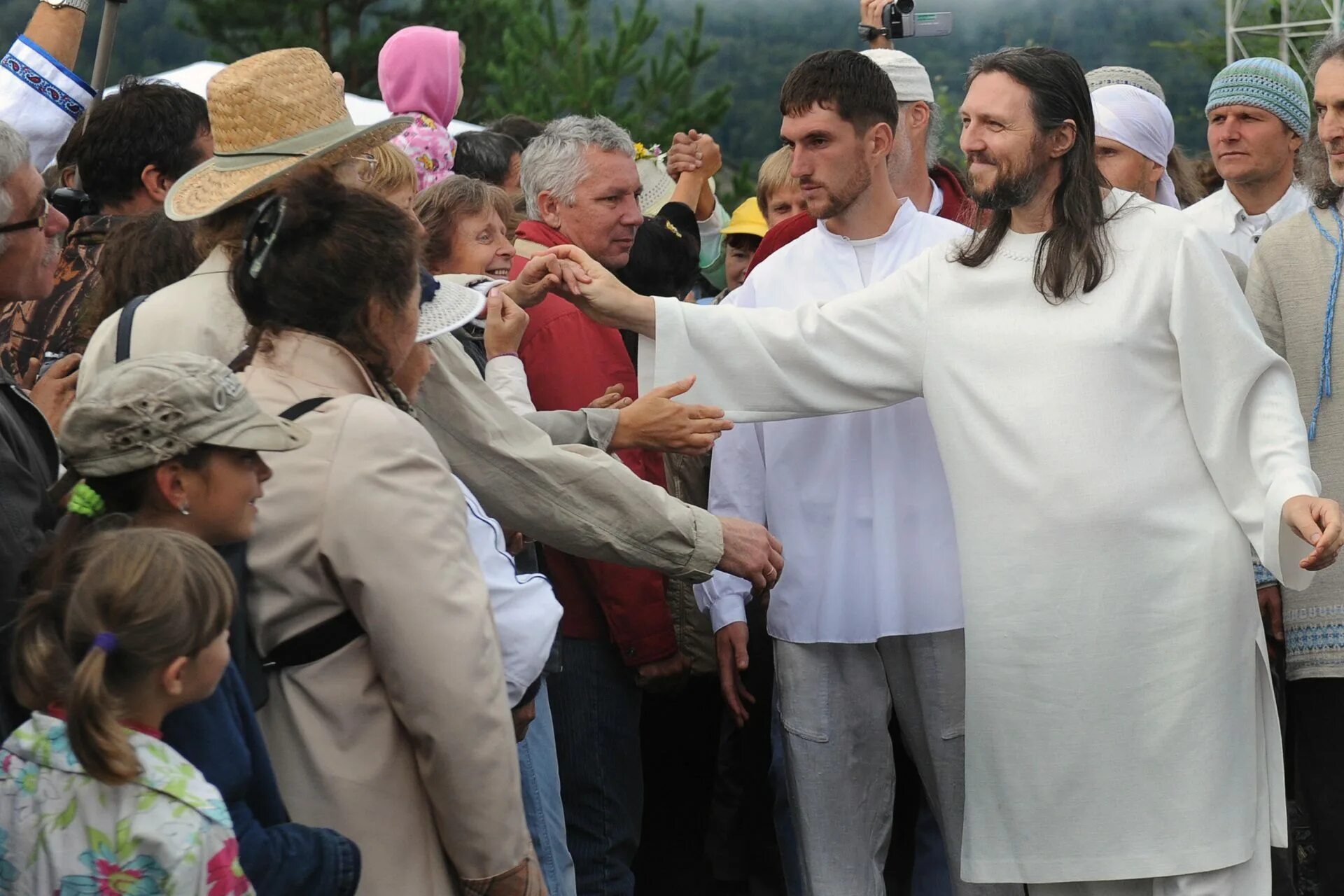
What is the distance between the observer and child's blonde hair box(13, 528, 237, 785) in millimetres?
2076

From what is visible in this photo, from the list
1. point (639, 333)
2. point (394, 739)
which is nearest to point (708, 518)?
point (639, 333)

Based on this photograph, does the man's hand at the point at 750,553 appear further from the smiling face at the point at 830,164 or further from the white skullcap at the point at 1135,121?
the white skullcap at the point at 1135,121

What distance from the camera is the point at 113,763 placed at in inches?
81.0

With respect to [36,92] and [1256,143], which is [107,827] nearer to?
[36,92]

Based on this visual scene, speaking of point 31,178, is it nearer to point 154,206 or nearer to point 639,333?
point 154,206

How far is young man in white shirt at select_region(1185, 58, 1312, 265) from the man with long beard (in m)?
1.12

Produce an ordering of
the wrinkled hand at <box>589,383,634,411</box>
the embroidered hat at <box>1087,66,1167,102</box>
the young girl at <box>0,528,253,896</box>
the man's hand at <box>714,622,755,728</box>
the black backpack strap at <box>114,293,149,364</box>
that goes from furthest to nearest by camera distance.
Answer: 1. the embroidered hat at <box>1087,66,1167,102</box>
2. the man's hand at <box>714,622,755,728</box>
3. the wrinkled hand at <box>589,383,634,411</box>
4. the black backpack strap at <box>114,293,149,364</box>
5. the young girl at <box>0,528,253,896</box>

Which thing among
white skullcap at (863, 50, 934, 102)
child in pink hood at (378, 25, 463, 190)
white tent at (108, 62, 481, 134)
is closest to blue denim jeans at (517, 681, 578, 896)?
white skullcap at (863, 50, 934, 102)

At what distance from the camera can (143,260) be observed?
3.23 meters

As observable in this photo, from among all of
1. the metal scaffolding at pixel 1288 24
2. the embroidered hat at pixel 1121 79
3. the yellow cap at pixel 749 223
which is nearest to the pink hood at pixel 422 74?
the yellow cap at pixel 749 223

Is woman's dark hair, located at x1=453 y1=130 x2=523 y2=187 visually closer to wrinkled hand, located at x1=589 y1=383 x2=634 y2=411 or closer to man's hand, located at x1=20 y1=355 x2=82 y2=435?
wrinkled hand, located at x1=589 y1=383 x2=634 y2=411

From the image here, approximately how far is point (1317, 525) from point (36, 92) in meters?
3.13

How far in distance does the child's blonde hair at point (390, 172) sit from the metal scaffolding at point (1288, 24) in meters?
12.5

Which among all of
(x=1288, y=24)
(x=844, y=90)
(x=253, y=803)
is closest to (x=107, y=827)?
(x=253, y=803)
